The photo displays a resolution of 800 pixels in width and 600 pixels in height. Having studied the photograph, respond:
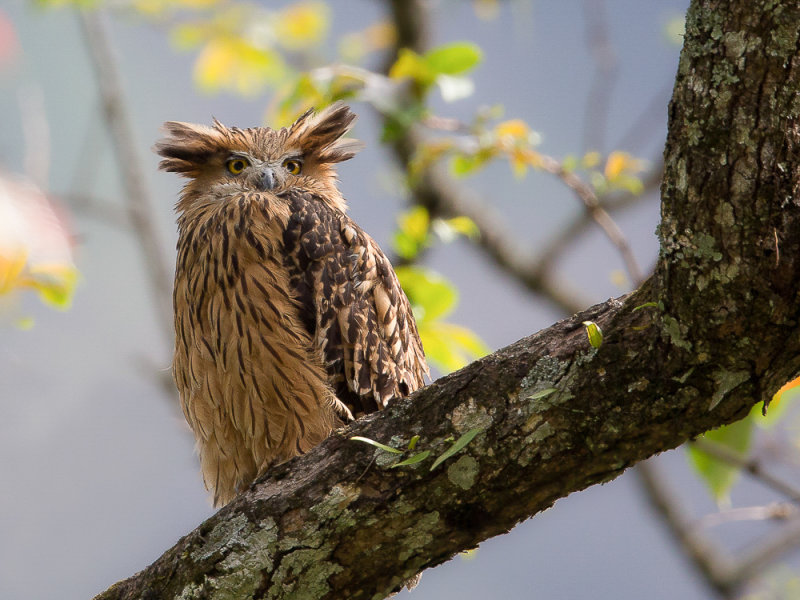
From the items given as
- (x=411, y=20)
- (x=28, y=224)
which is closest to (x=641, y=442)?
(x=28, y=224)

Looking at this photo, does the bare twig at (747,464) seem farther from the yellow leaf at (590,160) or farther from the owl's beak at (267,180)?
the owl's beak at (267,180)

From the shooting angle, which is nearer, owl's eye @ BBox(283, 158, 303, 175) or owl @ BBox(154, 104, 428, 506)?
owl @ BBox(154, 104, 428, 506)

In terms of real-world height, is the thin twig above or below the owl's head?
below

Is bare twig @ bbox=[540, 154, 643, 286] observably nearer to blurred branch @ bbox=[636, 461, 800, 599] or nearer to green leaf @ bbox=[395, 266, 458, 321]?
green leaf @ bbox=[395, 266, 458, 321]

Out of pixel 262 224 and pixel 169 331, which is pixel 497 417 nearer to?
pixel 262 224

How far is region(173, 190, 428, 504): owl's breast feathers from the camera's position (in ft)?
12.3

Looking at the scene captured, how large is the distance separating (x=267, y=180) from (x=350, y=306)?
962 mm

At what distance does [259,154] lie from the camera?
15.6 feet

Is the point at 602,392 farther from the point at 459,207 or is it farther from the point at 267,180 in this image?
the point at 459,207

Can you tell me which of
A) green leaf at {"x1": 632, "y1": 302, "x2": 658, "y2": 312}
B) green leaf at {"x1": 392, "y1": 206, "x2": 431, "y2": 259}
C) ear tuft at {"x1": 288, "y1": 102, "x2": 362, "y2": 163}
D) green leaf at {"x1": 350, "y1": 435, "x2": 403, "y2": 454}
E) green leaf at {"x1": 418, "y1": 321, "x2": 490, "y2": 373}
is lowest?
green leaf at {"x1": 632, "y1": 302, "x2": 658, "y2": 312}

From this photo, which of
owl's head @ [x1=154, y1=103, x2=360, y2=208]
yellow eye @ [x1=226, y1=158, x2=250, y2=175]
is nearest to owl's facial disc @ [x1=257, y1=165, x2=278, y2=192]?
owl's head @ [x1=154, y1=103, x2=360, y2=208]

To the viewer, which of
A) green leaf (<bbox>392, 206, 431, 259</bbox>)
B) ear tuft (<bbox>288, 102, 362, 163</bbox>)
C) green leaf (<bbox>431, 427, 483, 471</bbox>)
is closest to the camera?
green leaf (<bbox>431, 427, 483, 471</bbox>)

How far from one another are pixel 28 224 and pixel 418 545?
162 centimetres

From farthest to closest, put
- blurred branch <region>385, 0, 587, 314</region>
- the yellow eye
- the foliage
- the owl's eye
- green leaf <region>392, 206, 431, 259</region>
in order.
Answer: blurred branch <region>385, 0, 587, 314</region> → green leaf <region>392, 206, 431, 259</region> → the owl's eye → the yellow eye → the foliage
